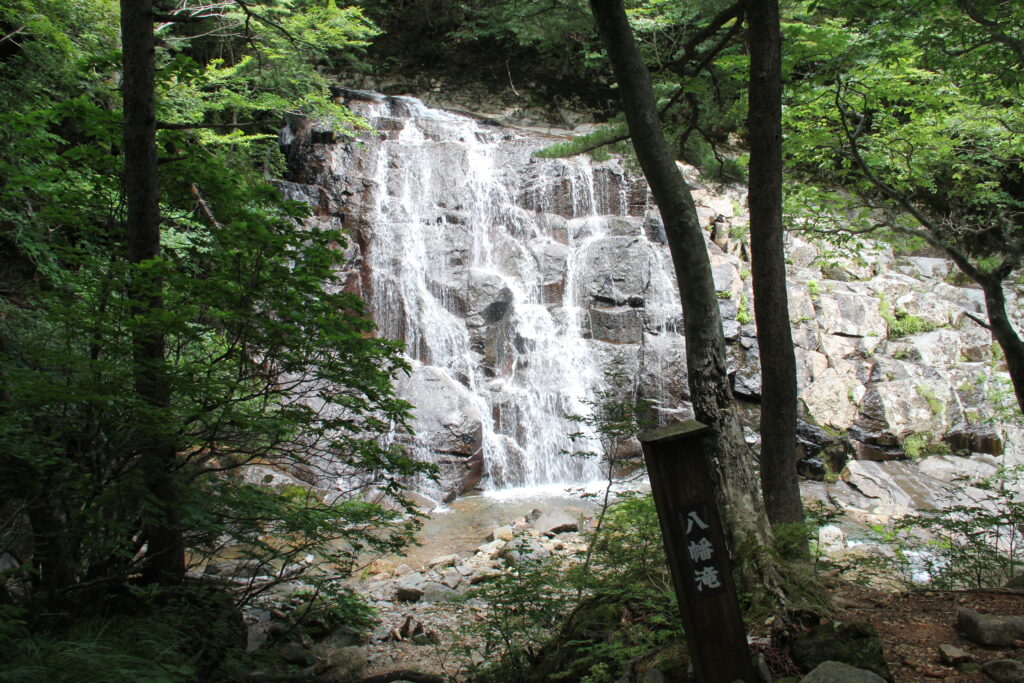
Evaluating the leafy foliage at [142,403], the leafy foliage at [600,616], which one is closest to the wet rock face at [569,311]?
the leafy foliage at [600,616]

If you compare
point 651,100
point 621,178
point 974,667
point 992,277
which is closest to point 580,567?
point 974,667

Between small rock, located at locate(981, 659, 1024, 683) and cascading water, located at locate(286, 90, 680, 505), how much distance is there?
771cm

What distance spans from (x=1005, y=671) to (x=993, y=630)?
0.41m

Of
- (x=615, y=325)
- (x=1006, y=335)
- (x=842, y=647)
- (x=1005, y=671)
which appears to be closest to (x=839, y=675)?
(x=842, y=647)

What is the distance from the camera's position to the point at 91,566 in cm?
338

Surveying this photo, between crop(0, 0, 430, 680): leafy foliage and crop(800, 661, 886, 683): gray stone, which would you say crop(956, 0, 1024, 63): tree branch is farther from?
crop(0, 0, 430, 680): leafy foliage

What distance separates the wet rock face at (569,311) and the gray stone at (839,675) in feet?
25.0

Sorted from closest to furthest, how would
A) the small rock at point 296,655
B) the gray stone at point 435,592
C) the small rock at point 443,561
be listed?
the small rock at point 296,655 < the gray stone at point 435,592 < the small rock at point 443,561

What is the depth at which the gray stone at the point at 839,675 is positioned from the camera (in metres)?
2.21

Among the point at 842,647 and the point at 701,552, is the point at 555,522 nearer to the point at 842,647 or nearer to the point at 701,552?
the point at 842,647

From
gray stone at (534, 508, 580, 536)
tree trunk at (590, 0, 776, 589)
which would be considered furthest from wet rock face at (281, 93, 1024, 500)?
tree trunk at (590, 0, 776, 589)

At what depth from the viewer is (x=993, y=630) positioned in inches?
108

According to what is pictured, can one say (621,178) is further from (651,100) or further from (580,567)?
(580,567)

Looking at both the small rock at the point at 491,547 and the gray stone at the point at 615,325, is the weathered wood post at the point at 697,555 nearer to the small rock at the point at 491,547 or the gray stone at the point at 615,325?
the small rock at the point at 491,547
